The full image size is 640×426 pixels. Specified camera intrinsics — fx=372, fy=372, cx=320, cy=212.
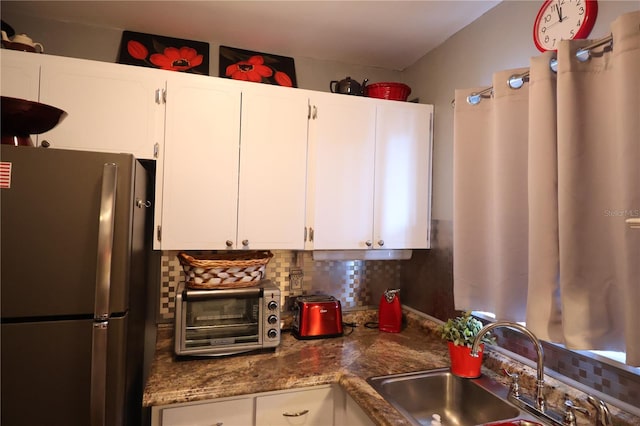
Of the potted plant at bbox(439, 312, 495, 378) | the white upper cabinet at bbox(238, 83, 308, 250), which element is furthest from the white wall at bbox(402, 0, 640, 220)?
the white upper cabinet at bbox(238, 83, 308, 250)

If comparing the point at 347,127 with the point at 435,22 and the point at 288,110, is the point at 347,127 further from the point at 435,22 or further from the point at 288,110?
the point at 435,22

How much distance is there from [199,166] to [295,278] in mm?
887

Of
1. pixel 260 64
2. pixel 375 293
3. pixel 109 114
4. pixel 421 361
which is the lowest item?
pixel 421 361

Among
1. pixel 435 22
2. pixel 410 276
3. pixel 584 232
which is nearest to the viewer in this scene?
pixel 584 232

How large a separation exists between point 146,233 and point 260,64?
45.6 inches

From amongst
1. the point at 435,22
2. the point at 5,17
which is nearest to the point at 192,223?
the point at 5,17

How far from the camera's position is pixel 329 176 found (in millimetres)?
1986

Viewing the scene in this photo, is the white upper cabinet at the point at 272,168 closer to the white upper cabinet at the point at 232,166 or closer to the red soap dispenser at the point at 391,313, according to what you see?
the white upper cabinet at the point at 232,166

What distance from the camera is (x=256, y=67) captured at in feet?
7.07

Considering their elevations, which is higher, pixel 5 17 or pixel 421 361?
pixel 5 17

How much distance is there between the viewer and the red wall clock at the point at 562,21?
1320 millimetres

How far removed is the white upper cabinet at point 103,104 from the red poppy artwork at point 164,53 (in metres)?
0.30

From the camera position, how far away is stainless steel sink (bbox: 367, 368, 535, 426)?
145cm

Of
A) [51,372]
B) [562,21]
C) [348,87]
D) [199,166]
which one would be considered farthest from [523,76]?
[51,372]
